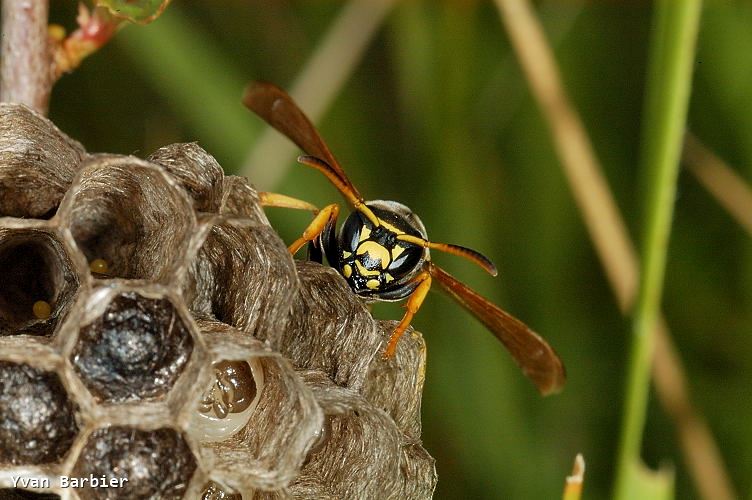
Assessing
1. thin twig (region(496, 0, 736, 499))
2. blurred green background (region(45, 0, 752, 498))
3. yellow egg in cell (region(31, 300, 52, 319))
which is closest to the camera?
yellow egg in cell (region(31, 300, 52, 319))

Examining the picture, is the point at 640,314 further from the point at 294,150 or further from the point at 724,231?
the point at 724,231

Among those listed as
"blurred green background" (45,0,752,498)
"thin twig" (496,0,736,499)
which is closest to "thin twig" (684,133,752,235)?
"blurred green background" (45,0,752,498)

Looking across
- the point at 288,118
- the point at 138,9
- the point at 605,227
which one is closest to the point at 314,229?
the point at 288,118

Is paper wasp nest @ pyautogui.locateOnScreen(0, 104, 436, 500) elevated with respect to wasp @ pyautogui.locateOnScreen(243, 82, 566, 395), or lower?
lower

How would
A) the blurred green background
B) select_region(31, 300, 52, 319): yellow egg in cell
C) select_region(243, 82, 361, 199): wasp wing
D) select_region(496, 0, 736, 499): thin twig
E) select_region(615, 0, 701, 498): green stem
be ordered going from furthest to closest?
the blurred green background, select_region(496, 0, 736, 499): thin twig, select_region(243, 82, 361, 199): wasp wing, select_region(31, 300, 52, 319): yellow egg in cell, select_region(615, 0, 701, 498): green stem

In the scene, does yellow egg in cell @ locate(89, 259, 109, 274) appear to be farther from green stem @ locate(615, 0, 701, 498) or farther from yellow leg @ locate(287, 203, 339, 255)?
green stem @ locate(615, 0, 701, 498)

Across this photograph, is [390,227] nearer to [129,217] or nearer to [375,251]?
[375,251]
